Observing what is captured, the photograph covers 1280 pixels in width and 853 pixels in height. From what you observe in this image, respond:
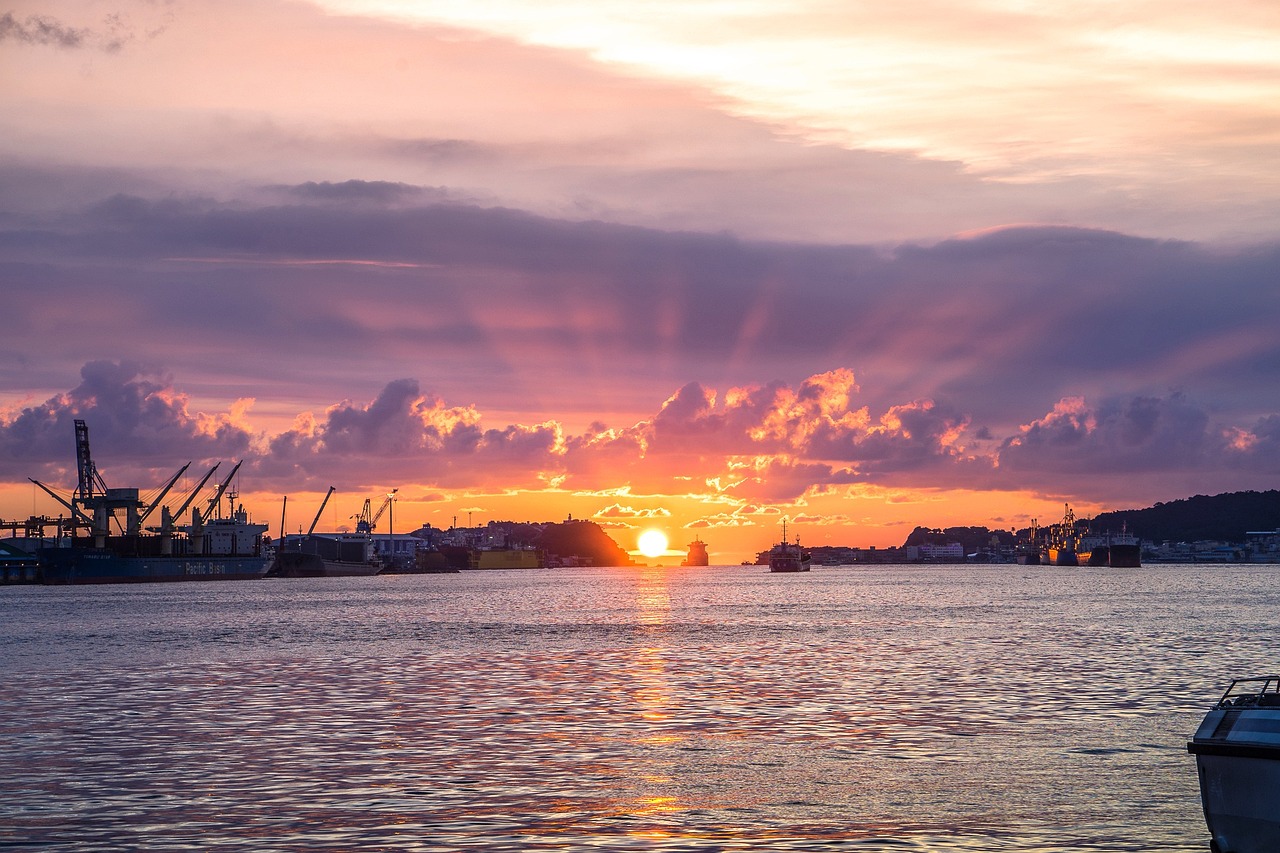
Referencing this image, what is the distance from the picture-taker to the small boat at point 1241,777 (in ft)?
73.3

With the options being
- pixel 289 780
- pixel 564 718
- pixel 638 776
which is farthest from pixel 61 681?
pixel 638 776

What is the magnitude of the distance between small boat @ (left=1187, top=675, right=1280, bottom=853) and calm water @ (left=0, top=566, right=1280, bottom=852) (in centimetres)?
408

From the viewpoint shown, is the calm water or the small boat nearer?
the small boat

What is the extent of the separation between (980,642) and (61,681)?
5793 centimetres

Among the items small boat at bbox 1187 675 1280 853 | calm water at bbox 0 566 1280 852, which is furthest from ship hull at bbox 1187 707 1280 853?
calm water at bbox 0 566 1280 852

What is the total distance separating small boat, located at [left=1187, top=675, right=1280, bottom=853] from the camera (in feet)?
73.3

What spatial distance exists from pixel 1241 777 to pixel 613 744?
2292 centimetres

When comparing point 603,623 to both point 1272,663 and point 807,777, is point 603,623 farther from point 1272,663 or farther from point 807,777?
point 807,777

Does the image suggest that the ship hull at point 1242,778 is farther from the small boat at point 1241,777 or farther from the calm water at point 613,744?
the calm water at point 613,744

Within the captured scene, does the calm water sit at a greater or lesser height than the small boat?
lesser

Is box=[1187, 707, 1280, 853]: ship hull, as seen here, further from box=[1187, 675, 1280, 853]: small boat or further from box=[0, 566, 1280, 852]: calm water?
box=[0, 566, 1280, 852]: calm water

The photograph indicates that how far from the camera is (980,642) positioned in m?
92.9

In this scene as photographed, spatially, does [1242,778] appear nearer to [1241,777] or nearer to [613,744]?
[1241,777]

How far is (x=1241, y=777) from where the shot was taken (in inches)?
899
